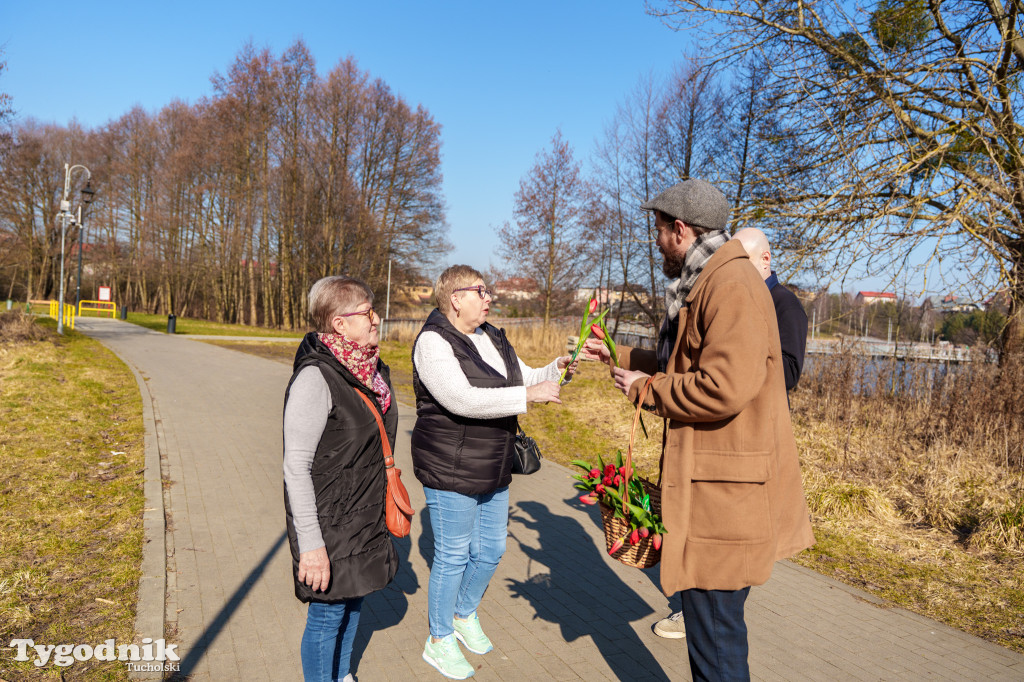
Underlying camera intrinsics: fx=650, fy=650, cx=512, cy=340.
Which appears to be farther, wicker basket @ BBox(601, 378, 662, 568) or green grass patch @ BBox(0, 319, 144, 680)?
green grass patch @ BBox(0, 319, 144, 680)

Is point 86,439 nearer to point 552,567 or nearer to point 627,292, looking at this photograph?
point 552,567

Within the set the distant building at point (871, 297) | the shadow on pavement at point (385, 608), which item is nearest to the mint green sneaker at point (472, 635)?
the shadow on pavement at point (385, 608)

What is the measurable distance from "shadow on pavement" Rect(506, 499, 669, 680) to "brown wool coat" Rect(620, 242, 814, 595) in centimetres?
159

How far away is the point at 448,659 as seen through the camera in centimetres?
335

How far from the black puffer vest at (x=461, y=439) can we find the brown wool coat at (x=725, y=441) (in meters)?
1.17

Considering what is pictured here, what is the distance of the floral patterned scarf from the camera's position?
271cm

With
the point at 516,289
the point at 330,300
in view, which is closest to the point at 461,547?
the point at 330,300

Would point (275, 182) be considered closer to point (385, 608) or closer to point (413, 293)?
point (413, 293)

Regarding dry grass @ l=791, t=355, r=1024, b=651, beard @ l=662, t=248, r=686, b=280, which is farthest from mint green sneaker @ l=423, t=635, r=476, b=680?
dry grass @ l=791, t=355, r=1024, b=651

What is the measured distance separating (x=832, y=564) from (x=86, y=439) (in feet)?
27.3

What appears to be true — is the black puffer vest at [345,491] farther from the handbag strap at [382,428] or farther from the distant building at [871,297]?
the distant building at [871,297]

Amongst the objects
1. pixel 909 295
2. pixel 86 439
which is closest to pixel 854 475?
pixel 909 295

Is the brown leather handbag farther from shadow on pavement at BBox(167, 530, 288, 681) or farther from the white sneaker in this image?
the white sneaker

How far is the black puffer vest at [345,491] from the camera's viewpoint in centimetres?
261
